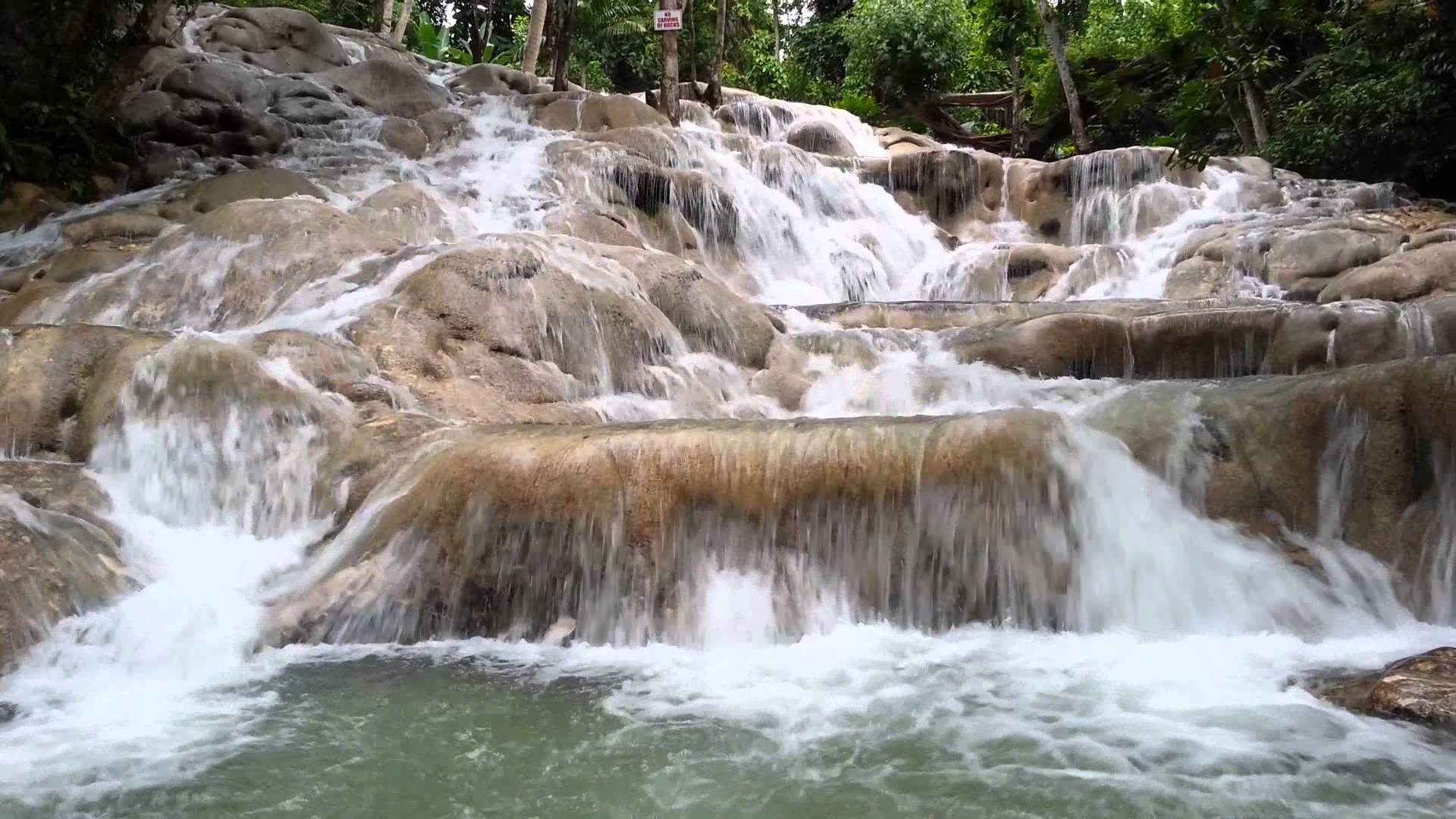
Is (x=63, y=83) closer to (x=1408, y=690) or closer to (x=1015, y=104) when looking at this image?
(x=1408, y=690)

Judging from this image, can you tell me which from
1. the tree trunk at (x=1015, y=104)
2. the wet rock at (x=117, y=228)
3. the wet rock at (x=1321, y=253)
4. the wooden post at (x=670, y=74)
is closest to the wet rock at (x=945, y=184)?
the wooden post at (x=670, y=74)

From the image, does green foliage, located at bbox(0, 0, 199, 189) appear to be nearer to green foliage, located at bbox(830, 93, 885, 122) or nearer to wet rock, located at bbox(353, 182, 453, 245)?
wet rock, located at bbox(353, 182, 453, 245)

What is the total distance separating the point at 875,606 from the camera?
4.97 metres

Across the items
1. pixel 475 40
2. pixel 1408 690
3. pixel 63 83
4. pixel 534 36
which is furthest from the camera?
pixel 475 40

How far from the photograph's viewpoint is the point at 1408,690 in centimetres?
366

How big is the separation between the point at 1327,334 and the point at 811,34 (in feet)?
68.4

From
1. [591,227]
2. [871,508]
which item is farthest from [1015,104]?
[871,508]

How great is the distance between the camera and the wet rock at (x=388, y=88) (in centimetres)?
1531

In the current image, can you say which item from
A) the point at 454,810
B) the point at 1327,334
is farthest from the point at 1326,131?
the point at 454,810

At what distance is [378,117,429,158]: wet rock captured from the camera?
44.7ft

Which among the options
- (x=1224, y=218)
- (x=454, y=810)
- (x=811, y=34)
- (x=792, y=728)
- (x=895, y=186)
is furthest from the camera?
(x=811, y=34)

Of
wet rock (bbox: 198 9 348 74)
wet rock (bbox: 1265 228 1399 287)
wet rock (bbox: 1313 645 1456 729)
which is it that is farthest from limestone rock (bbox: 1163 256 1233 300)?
wet rock (bbox: 198 9 348 74)

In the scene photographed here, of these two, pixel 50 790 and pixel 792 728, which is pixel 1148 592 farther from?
pixel 50 790

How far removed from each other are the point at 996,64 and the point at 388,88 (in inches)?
587
